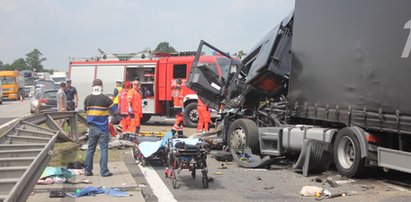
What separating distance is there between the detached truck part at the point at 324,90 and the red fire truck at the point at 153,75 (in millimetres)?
6946

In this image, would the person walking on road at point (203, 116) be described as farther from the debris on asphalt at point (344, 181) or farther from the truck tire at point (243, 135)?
the debris on asphalt at point (344, 181)

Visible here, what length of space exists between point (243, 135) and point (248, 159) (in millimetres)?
698

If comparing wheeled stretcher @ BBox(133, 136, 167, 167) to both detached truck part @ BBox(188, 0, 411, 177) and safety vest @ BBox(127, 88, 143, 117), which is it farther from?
safety vest @ BBox(127, 88, 143, 117)

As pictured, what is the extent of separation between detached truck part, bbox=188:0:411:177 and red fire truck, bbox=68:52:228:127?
22.8 feet

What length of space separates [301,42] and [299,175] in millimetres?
2388

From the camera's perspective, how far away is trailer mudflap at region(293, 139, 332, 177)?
852 centimetres

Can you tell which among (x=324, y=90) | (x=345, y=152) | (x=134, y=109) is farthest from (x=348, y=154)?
(x=134, y=109)

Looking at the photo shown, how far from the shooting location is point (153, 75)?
1994 centimetres

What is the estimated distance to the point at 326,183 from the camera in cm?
777

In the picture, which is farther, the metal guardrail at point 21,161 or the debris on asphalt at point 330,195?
the debris on asphalt at point 330,195

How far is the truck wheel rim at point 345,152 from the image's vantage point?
26.1 feet

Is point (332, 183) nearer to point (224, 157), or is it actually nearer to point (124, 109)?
point (224, 157)

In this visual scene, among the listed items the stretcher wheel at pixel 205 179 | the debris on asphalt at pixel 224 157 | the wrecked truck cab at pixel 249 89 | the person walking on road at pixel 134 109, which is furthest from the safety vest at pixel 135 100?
the stretcher wheel at pixel 205 179

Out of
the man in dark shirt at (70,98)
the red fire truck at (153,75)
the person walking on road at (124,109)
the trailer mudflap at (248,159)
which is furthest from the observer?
the red fire truck at (153,75)
